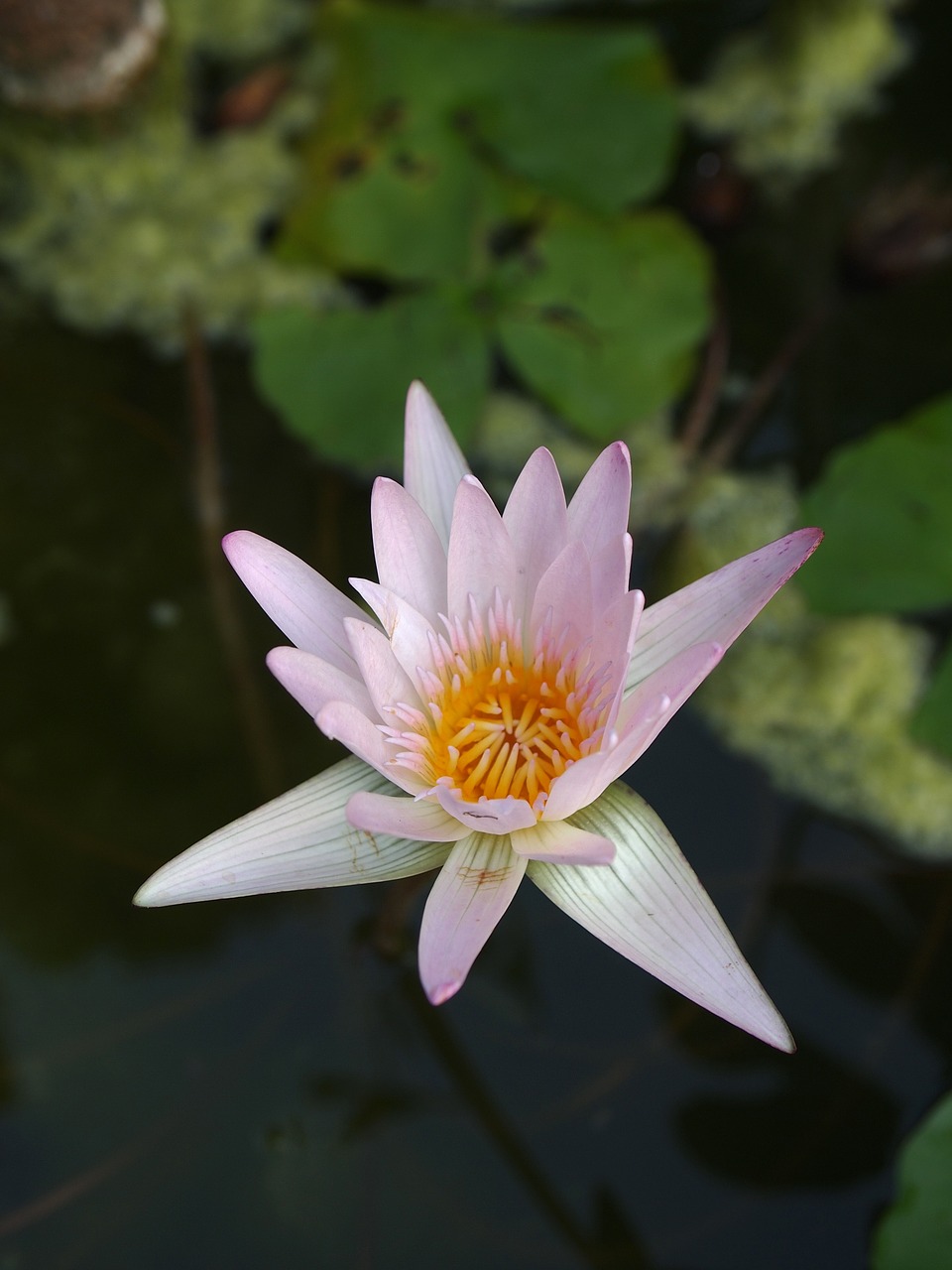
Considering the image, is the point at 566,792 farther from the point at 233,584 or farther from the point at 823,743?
the point at 233,584

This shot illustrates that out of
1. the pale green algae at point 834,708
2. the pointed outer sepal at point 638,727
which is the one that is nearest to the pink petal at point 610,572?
the pointed outer sepal at point 638,727

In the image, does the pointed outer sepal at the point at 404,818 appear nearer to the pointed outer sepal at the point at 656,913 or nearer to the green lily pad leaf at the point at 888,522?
the pointed outer sepal at the point at 656,913

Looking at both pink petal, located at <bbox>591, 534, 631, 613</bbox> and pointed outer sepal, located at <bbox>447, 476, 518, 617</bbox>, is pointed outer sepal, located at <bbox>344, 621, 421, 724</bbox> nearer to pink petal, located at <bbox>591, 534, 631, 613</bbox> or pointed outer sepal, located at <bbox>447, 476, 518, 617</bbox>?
pointed outer sepal, located at <bbox>447, 476, 518, 617</bbox>

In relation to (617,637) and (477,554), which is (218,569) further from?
(617,637)

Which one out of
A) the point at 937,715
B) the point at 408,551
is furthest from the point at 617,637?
the point at 937,715

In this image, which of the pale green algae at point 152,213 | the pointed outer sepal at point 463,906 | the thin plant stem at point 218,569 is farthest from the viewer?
the pale green algae at point 152,213
